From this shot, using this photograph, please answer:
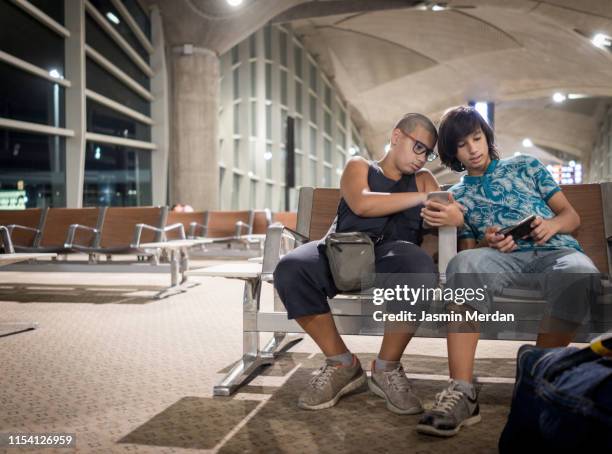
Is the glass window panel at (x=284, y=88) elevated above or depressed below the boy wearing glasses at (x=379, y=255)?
above

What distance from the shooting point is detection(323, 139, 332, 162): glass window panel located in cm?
2566

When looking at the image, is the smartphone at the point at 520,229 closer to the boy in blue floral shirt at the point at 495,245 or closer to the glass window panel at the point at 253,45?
the boy in blue floral shirt at the point at 495,245

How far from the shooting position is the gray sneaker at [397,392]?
2.12 meters

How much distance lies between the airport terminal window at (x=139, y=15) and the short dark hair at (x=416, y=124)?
11.0 metres

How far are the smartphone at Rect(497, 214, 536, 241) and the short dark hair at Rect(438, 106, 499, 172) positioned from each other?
1.25ft

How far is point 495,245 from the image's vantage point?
2094 millimetres

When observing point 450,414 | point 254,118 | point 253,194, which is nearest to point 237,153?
point 254,118

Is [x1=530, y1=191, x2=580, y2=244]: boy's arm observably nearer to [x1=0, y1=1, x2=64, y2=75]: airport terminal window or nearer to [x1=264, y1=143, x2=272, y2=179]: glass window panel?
[x1=0, y1=1, x2=64, y2=75]: airport terminal window

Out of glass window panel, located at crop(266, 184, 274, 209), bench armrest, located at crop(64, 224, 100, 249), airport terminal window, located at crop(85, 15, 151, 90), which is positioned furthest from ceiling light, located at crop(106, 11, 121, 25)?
glass window panel, located at crop(266, 184, 274, 209)

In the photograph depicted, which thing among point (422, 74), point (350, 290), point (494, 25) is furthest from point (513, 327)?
point (422, 74)

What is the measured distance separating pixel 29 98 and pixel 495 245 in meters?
8.22

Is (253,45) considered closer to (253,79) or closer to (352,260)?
(253,79)

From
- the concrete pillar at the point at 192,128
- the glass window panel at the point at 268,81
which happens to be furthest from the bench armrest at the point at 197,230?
the glass window panel at the point at 268,81

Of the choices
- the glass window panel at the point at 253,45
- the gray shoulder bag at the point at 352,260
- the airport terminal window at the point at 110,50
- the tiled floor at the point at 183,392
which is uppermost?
the glass window panel at the point at 253,45
